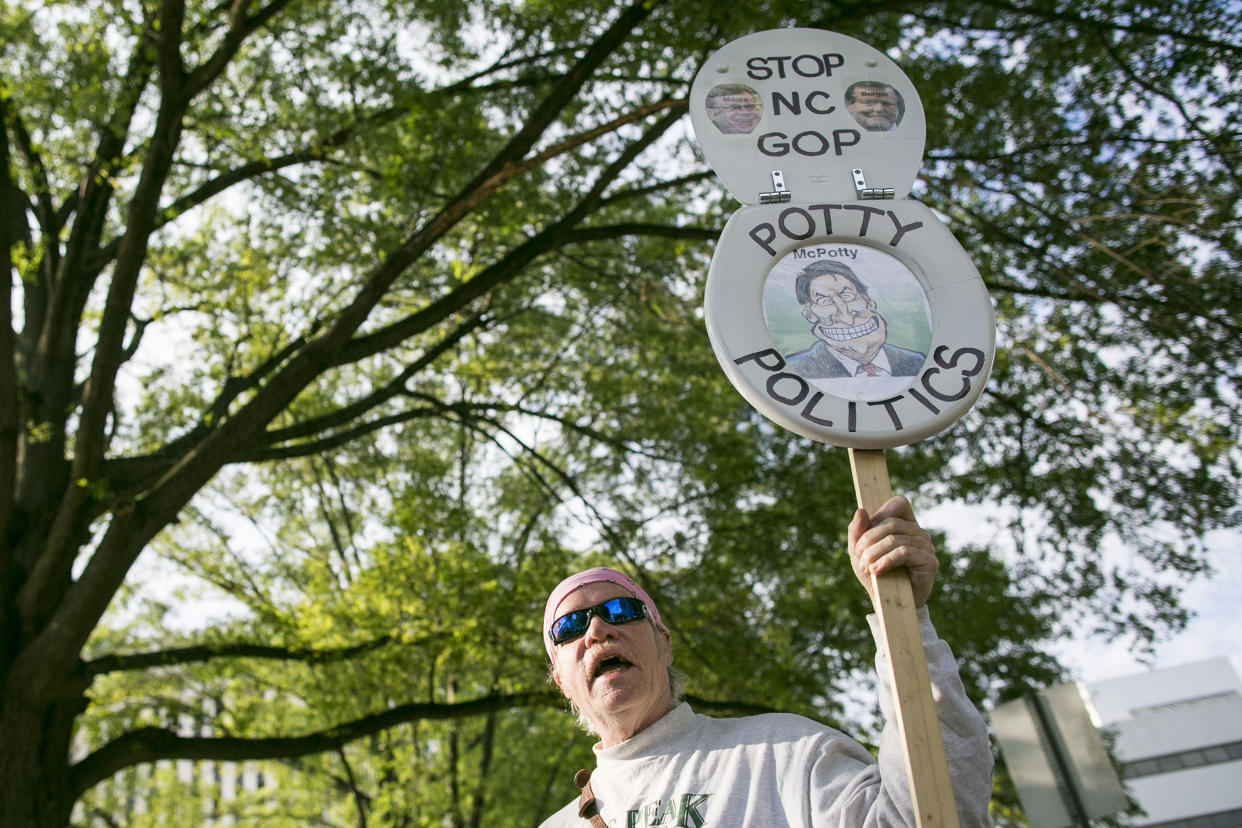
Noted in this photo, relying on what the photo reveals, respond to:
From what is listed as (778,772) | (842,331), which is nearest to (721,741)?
(778,772)

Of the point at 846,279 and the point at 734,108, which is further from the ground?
the point at 734,108

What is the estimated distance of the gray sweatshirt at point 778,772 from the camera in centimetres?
176

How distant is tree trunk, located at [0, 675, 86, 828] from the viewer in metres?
5.24

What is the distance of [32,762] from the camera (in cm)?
540

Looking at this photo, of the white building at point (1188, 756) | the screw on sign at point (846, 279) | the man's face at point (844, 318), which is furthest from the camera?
the white building at point (1188, 756)

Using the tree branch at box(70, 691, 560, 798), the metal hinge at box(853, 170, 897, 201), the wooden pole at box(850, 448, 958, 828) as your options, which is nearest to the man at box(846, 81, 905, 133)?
the metal hinge at box(853, 170, 897, 201)

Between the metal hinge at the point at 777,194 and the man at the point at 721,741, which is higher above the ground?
the metal hinge at the point at 777,194

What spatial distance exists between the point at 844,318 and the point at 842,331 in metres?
0.04

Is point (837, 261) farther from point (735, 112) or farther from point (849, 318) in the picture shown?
point (735, 112)

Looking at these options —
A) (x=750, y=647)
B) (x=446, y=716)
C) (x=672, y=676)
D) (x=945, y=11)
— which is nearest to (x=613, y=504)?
(x=750, y=647)

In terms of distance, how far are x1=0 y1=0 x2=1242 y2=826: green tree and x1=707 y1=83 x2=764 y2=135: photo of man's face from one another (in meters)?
3.47

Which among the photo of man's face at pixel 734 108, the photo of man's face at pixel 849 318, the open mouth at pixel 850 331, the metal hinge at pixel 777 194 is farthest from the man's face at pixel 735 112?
the open mouth at pixel 850 331

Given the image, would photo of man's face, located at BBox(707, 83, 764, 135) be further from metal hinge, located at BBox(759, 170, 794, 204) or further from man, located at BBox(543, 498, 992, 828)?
man, located at BBox(543, 498, 992, 828)

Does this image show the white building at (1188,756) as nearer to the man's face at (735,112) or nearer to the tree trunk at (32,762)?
the tree trunk at (32,762)
